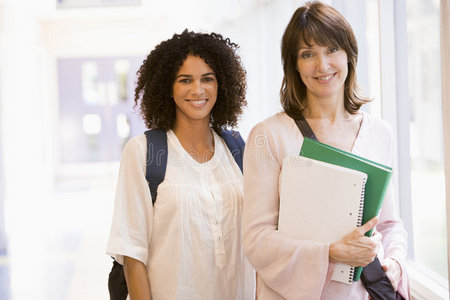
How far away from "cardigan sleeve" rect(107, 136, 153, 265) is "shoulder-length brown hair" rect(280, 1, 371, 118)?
637 millimetres

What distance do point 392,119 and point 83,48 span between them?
10345mm

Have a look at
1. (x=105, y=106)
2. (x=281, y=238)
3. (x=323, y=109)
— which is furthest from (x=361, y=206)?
(x=105, y=106)

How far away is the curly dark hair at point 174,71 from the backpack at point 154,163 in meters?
0.10

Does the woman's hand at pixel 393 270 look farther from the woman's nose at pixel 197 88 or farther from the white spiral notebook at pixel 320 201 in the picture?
the woman's nose at pixel 197 88

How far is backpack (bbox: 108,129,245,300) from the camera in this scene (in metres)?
1.89

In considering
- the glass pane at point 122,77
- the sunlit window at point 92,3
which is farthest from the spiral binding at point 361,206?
the glass pane at point 122,77

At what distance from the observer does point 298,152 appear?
4.93 feet

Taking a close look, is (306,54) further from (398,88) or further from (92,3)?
(92,3)

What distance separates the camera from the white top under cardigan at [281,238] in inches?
56.1

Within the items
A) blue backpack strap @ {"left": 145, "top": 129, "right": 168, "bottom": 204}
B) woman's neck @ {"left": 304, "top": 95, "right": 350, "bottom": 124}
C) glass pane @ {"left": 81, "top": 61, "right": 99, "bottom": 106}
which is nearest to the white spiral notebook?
woman's neck @ {"left": 304, "top": 95, "right": 350, "bottom": 124}

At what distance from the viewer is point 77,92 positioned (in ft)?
40.0

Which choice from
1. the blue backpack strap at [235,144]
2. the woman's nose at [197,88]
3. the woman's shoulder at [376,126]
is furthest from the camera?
the blue backpack strap at [235,144]

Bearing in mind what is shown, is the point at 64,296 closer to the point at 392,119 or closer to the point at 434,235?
the point at 392,119

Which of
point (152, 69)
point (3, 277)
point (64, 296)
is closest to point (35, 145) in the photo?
point (3, 277)
